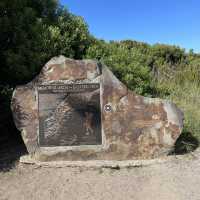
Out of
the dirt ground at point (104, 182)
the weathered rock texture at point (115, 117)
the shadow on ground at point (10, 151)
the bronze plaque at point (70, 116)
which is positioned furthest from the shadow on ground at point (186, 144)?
the shadow on ground at point (10, 151)

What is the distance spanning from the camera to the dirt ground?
5.51 m

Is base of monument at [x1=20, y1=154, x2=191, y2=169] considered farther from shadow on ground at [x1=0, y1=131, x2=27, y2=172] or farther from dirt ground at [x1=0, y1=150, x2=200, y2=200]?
shadow on ground at [x1=0, y1=131, x2=27, y2=172]

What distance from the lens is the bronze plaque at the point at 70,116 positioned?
22.2 ft

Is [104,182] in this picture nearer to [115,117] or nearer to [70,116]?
[115,117]

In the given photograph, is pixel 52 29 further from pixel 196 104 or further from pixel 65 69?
pixel 196 104

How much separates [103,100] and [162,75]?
6158mm

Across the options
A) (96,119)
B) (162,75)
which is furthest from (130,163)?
(162,75)

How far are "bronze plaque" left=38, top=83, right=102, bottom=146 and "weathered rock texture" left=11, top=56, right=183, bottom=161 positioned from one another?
0.35 ft

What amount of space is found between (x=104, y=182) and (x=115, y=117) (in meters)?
1.25

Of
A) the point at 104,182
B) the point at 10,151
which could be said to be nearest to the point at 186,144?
the point at 104,182

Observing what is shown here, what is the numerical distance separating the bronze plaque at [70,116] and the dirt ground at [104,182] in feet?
1.67

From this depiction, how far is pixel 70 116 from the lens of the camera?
676 cm

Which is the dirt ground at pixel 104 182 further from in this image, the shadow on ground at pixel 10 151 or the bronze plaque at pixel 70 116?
the bronze plaque at pixel 70 116

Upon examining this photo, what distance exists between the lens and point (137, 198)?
17.8ft
